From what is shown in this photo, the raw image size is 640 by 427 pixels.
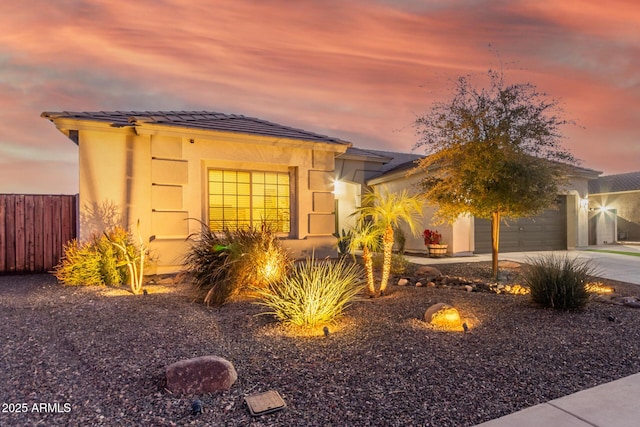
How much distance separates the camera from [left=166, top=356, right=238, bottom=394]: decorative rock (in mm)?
2828

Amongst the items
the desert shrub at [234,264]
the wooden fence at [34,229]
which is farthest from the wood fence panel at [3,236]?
the desert shrub at [234,264]

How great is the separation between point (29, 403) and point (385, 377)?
105 inches

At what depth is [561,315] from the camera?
4.88 m

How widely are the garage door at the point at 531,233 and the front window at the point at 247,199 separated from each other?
8065 mm

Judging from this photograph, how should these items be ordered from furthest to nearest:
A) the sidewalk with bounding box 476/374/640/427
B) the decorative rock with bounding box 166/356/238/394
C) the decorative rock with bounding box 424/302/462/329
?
the decorative rock with bounding box 424/302/462/329, the decorative rock with bounding box 166/356/238/394, the sidewalk with bounding box 476/374/640/427

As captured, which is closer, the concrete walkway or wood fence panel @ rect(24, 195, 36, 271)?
the concrete walkway

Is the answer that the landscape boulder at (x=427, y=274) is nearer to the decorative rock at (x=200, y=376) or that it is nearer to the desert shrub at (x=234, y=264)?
the desert shrub at (x=234, y=264)

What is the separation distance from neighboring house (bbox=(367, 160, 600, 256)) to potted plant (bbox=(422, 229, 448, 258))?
1.09 ft

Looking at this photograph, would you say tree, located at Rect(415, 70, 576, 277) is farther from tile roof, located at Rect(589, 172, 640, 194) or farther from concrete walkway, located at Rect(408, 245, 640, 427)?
tile roof, located at Rect(589, 172, 640, 194)

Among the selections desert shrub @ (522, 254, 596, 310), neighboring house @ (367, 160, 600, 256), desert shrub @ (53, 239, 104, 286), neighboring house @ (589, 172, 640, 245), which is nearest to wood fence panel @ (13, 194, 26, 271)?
desert shrub @ (53, 239, 104, 286)

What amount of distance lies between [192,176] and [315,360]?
6614 millimetres

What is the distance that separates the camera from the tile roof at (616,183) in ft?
67.9

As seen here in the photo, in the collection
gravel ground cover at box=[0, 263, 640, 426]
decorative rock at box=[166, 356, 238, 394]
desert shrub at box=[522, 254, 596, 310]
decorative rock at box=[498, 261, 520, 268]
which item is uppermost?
desert shrub at box=[522, 254, 596, 310]

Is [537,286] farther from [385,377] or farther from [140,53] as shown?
[140,53]
